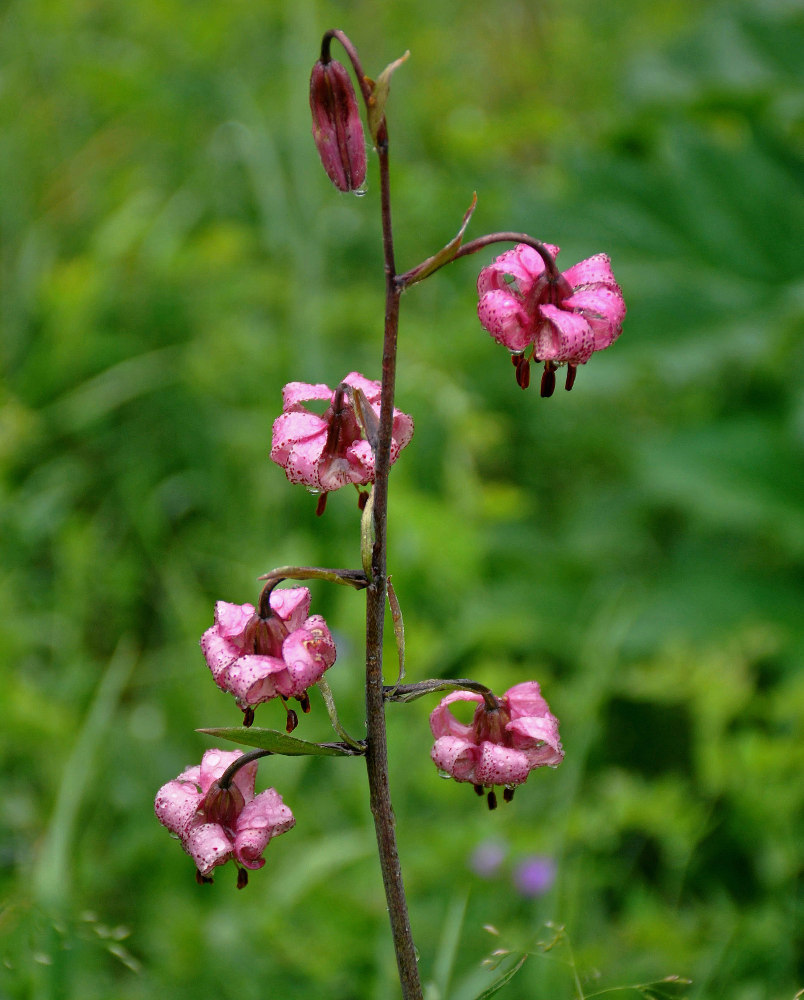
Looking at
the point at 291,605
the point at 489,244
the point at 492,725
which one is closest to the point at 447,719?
the point at 492,725

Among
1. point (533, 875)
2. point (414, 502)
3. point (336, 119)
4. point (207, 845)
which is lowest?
point (533, 875)

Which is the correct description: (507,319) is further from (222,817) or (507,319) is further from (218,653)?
(222,817)

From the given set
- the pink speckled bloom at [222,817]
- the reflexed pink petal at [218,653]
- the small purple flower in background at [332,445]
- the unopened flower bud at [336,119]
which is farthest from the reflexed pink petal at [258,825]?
the unopened flower bud at [336,119]

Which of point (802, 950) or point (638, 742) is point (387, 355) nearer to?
point (802, 950)

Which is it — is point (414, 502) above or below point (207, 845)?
below

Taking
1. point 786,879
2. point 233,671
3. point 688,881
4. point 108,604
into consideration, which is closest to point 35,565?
point 108,604

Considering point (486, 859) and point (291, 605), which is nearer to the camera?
point (291, 605)

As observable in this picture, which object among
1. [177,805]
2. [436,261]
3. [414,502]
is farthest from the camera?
[414,502]

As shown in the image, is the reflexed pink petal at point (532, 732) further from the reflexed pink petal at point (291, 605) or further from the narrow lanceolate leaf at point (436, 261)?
the narrow lanceolate leaf at point (436, 261)
